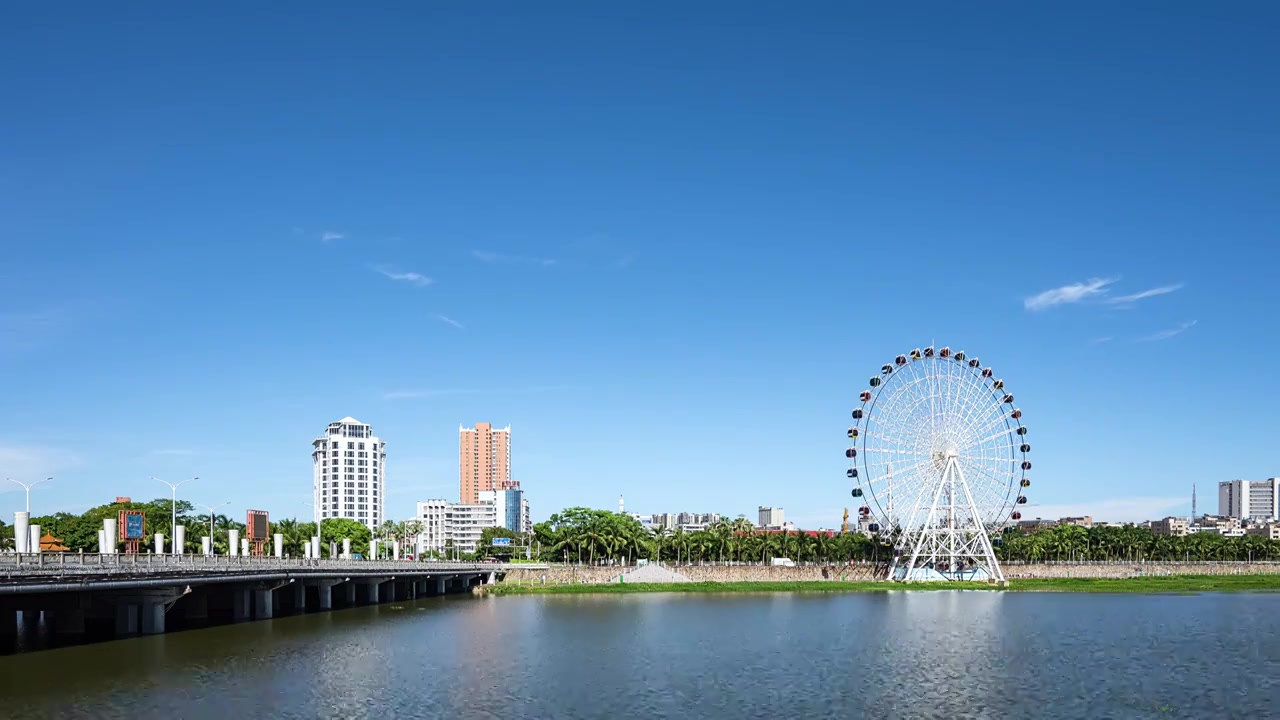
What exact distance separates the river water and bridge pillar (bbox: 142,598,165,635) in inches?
47.5

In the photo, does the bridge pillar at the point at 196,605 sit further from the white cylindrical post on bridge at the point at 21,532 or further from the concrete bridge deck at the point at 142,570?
the white cylindrical post on bridge at the point at 21,532

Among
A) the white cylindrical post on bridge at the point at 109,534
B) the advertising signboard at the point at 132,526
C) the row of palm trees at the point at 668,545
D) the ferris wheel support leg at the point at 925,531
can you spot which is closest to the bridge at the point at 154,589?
the white cylindrical post on bridge at the point at 109,534

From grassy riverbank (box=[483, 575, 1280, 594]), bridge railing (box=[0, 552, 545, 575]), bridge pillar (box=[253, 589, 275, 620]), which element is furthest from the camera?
grassy riverbank (box=[483, 575, 1280, 594])

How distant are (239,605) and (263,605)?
3.18 m

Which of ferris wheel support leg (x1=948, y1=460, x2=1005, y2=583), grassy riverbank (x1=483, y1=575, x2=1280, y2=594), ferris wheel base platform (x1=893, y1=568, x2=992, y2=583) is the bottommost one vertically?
grassy riverbank (x1=483, y1=575, x2=1280, y2=594)

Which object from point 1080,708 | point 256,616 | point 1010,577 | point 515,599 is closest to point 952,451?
point 1010,577

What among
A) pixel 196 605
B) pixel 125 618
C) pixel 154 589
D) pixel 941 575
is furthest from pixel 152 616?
pixel 941 575

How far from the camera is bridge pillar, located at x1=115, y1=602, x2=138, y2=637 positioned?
72.1 meters

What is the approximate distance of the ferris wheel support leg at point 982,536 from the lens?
142000 mm

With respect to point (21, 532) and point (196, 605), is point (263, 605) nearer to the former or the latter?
point (196, 605)

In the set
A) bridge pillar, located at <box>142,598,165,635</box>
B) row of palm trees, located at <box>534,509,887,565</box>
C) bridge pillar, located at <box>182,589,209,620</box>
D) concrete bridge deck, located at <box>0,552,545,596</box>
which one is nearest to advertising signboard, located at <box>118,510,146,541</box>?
concrete bridge deck, located at <box>0,552,545,596</box>

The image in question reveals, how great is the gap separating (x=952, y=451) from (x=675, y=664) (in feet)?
277

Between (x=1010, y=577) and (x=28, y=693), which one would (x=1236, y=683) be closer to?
(x=28, y=693)

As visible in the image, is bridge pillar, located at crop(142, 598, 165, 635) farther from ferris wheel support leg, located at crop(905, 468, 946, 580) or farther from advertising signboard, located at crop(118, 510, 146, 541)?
ferris wheel support leg, located at crop(905, 468, 946, 580)
